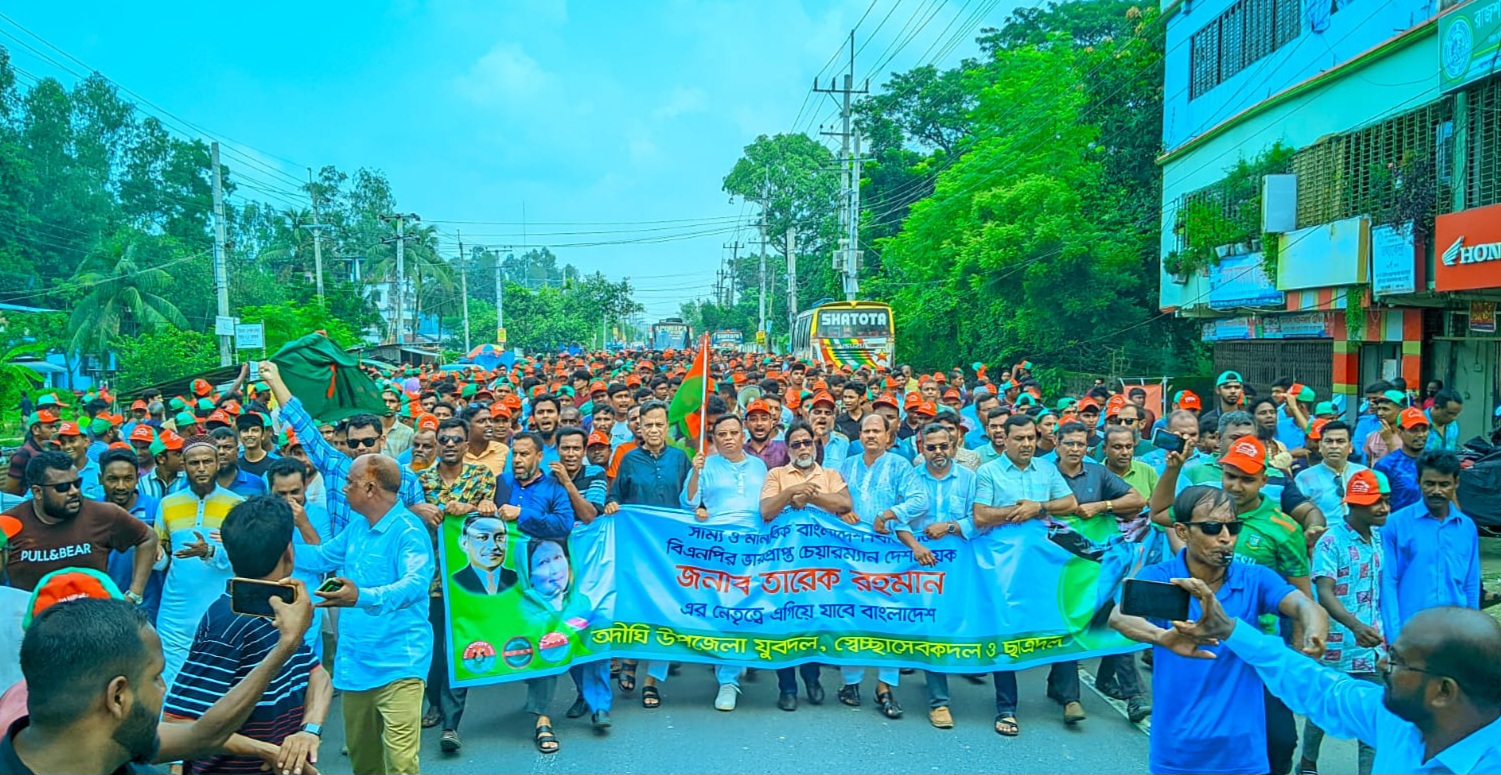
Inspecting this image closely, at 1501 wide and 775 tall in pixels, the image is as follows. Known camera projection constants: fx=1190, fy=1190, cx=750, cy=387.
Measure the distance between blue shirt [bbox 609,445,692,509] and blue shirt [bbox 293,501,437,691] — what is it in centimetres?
274

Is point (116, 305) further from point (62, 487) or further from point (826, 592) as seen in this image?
point (826, 592)

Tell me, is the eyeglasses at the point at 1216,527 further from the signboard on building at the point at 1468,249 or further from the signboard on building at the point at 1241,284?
the signboard on building at the point at 1241,284

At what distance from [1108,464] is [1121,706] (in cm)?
153

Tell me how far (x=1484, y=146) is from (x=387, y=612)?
1625cm

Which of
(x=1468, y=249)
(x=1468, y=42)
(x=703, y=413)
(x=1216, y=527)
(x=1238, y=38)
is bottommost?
(x=1216, y=527)

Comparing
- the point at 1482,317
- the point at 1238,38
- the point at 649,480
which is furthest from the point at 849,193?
the point at 649,480

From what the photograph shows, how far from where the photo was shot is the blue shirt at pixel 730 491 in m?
7.41

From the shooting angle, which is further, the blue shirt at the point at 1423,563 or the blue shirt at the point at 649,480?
the blue shirt at the point at 649,480

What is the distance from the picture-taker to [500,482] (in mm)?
7383

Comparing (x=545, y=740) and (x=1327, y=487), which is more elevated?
(x=1327, y=487)

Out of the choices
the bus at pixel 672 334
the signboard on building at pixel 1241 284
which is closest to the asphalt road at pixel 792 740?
the signboard on building at pixel 1241 284

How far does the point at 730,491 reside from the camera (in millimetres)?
7457

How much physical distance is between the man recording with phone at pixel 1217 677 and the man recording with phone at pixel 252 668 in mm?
2789

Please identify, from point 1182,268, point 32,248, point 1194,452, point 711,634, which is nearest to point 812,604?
point 711,634
